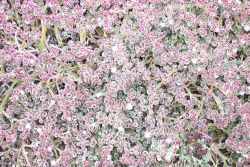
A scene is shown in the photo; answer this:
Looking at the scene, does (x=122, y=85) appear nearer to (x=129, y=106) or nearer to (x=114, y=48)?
(x=129, y=106)

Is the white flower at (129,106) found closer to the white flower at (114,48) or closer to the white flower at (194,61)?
the white flower at (114,48)

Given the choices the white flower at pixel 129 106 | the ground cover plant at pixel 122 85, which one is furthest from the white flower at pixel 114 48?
the white flower at pixel 129 106

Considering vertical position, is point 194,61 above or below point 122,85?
above

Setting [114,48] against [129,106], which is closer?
[129,106]

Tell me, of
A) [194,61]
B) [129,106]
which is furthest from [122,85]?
[194,61]

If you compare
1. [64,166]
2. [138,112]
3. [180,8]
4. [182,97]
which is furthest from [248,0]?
[64,166]

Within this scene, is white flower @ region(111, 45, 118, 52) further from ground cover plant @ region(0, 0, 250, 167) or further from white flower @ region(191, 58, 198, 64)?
white flower @ region(191, 58, 198, 64)

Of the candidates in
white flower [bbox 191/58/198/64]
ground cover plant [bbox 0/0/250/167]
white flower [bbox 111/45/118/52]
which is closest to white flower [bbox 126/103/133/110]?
ground cover plant [bbox 0/0/250/167]

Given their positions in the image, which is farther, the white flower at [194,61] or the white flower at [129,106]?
the white flower at [194,61]
